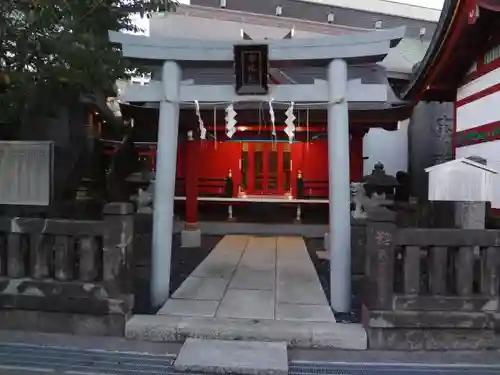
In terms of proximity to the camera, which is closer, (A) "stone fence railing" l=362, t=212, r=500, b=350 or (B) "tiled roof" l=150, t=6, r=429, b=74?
(A) "stone fence railing" l=362, t=212, r=500, b=350

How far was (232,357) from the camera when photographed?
401cm

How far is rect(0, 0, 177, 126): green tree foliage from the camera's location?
18.6 feet

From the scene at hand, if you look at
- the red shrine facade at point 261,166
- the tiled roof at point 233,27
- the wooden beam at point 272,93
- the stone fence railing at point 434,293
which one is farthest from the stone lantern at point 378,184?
the tiled roof at point 233,27

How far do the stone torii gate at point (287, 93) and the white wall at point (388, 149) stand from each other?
10.9m

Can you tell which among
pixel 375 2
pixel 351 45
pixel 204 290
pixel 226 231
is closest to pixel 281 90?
pixel 351 45

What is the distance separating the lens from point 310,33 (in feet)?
60.0

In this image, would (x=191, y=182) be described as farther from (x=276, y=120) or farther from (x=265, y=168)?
(x=265, y=168)

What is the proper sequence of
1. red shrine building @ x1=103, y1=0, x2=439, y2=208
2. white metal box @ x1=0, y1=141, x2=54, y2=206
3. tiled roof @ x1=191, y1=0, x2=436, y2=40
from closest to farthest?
white metal box @ x1=0, y1=141, x2=54, y2=206 < red shrine building @ x1=103, y1=0, x2=439, y2=208 < tiled roof @ x1=191, y1=0, x2=436, y2=40

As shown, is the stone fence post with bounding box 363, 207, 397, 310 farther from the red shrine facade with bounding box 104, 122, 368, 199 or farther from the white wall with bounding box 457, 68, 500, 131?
the red shrine facade with bounding box 104, 122, 368, 199

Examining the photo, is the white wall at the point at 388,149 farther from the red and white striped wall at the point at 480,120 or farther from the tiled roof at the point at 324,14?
the red and white striped wall at the point at 480,120

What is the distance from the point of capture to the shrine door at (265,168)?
14.3 metres

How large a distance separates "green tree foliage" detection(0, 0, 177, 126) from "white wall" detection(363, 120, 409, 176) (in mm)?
10916

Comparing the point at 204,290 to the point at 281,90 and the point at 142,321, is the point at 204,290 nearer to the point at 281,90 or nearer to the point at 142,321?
the point at 142,321

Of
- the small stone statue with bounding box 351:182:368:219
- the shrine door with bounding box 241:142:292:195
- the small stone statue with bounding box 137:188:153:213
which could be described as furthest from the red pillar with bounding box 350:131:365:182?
the small stone statue with bounding box 137:188:153:213
